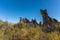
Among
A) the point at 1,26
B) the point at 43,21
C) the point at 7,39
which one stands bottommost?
the point at 7,39

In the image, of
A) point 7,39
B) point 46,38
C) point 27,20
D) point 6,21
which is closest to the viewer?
point 7,39

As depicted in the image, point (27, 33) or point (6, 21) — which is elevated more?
point (6, 21)

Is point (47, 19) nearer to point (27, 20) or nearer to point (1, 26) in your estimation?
point (27, 20)

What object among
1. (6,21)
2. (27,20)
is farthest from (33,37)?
(27,20)

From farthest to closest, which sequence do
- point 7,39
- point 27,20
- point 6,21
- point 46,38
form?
point 27,20 → point 6,21 → point 46,38 → point 7,39

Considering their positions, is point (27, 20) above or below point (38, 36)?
above

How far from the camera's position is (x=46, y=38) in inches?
1243

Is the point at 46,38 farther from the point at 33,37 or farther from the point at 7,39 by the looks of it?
the point at 7,39

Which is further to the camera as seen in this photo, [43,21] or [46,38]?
[43,21]

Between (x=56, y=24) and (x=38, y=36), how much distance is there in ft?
70.0

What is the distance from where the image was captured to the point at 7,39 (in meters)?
29.1

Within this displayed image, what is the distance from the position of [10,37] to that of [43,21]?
2246 cm

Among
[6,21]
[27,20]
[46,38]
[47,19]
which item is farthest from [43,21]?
[46,38]

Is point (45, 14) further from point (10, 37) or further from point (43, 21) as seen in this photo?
point (10, 37)
